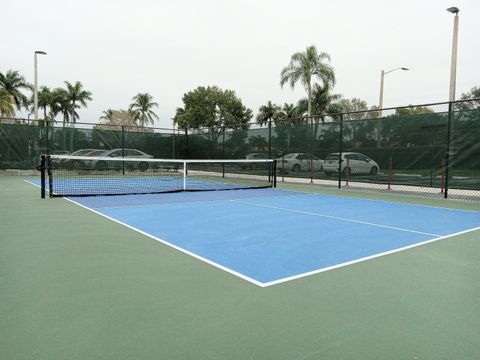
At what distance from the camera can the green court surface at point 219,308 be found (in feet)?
7.95

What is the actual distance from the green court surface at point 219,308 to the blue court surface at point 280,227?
1.03ft

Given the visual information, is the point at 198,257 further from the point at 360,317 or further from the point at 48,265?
the point at 360,317

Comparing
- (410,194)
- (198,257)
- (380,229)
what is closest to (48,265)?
(198,257)

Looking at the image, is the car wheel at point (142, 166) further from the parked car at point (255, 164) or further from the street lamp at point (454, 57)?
the street lamp at point (454, 57)

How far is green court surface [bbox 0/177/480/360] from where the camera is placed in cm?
242

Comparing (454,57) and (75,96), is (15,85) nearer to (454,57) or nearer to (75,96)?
(75,96)

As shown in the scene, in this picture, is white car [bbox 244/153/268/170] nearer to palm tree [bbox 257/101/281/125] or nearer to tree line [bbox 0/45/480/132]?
tree line [bbox 0/45/480/132]

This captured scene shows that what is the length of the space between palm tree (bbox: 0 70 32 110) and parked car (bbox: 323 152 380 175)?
123 ft

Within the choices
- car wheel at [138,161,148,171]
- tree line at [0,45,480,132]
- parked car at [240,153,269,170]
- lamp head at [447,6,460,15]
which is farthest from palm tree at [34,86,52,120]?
lamp head at [447,6,460,15]

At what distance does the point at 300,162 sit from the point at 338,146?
1956 millimetres

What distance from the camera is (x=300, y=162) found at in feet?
50.6

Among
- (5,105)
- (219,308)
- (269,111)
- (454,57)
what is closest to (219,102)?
(269,111)

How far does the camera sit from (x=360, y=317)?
9.56 feet

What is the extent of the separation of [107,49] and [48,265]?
56.1ft
